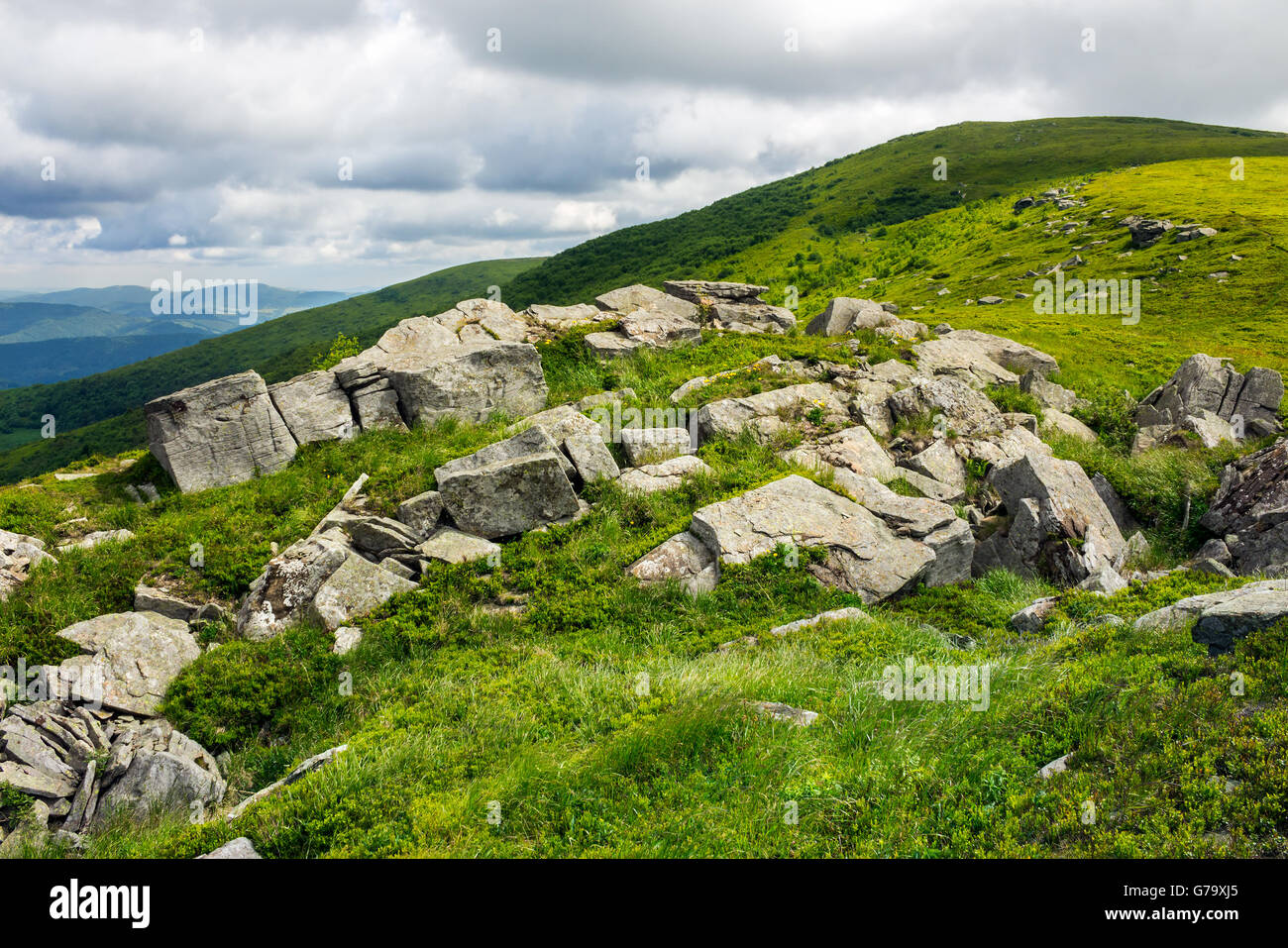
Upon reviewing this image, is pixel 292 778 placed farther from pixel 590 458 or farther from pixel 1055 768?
pixel 590 458

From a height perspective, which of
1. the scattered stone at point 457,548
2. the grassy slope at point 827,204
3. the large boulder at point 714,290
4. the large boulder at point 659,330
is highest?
the grassy slope at point 827,204

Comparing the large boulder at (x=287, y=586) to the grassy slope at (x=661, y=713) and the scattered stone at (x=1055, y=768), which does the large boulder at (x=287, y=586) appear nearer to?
the grassy slope at (x=661, y=713)

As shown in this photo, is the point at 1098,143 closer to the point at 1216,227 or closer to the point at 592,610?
the point at 1216,227

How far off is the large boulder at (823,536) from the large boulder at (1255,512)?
6475mm

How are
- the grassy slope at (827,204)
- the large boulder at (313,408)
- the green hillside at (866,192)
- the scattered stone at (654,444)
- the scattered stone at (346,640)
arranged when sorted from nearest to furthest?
the scattered stone at (346,640) < the scattered stone at (654,444) < the large boulder at (313,408) < the grassy slope at (827,204) < the green hillside at (866,192)

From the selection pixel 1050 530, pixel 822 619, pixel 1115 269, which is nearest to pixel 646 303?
pixel 1050 530

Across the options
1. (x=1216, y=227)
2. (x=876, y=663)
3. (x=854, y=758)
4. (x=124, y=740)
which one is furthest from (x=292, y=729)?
(x=1216, y=227)

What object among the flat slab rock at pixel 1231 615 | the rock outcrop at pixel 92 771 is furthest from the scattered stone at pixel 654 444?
the rock outcrop at pixel 92 771

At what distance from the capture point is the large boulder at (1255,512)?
13.0 m

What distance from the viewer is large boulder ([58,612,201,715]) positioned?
10422 millimetres

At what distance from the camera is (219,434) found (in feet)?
57.0

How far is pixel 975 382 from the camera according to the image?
80.5 ft

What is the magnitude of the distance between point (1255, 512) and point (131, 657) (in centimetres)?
2264

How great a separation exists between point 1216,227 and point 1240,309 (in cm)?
1953
